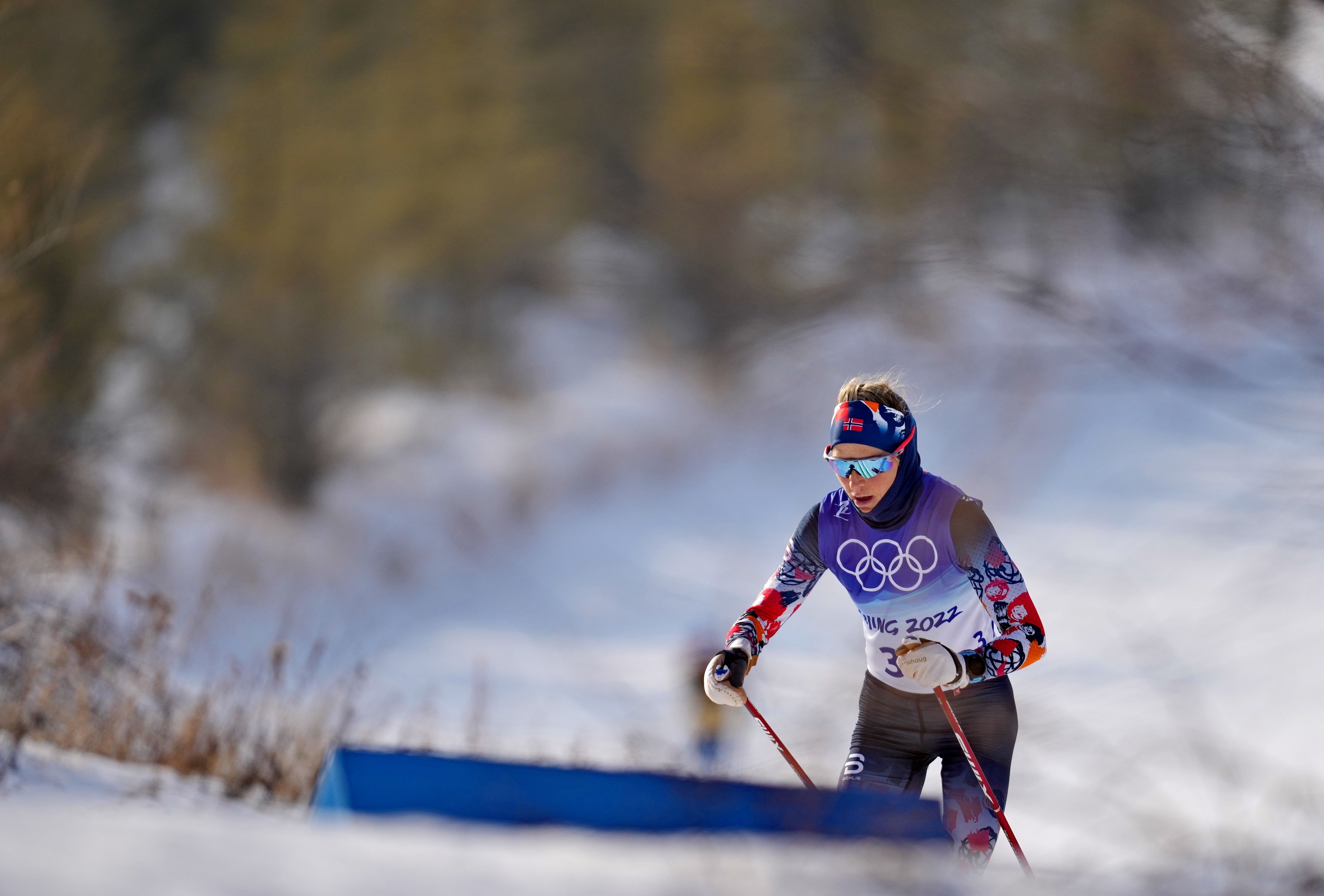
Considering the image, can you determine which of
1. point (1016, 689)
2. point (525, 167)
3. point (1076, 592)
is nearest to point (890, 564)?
point (1016, 689)

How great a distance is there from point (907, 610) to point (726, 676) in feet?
1.91

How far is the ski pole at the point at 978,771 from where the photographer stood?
3041 millimetres

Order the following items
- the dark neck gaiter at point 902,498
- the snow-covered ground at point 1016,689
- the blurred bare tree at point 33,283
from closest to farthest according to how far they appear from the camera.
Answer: the snow-covered ground at point 1016,689, the dark neck gaiter at point 902,498, the blurred bare tree at point 33,283

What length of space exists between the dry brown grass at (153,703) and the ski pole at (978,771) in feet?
8.15

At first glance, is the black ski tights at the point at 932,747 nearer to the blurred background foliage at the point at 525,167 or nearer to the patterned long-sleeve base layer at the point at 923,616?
the patterned long-sleeve base layer at the point at 923,616

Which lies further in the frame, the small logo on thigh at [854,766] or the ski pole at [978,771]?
the small logo on thigh at [854,766]

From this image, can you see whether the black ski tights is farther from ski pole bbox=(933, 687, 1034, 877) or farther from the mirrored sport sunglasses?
the mirrored sport sunglasses

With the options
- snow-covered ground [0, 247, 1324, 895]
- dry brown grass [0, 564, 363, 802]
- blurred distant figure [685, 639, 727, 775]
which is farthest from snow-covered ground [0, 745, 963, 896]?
dry brown grass [0, 564, 363, 802]

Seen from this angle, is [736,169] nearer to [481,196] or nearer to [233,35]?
[481,196]

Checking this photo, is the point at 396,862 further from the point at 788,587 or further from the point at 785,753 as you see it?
the point at 788,587

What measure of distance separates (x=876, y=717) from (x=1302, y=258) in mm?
2041

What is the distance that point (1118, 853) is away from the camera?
6.31 feet

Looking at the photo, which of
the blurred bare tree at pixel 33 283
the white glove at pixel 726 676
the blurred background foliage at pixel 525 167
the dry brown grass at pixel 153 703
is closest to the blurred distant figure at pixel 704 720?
the white glove at pixel 726 676

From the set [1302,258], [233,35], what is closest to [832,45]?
[1302,258]
